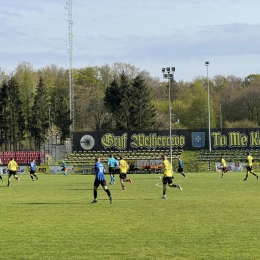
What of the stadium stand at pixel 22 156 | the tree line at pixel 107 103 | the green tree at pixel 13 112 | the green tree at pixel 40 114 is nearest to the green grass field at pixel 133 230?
the stadium stand at pixel 22 156

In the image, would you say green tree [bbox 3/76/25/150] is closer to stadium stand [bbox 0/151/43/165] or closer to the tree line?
the tree line

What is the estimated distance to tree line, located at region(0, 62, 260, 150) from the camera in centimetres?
8894

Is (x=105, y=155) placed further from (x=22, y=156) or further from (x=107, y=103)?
(x=107, y=103)

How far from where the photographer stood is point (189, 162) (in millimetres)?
63812

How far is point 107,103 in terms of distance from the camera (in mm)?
92875

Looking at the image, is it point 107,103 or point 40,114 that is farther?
point 107,103

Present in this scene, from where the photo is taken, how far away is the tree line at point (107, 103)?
88.9 meters

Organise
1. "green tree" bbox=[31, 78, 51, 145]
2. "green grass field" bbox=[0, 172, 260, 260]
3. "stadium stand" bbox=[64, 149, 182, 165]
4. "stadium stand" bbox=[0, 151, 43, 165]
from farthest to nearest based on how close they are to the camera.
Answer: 1. "green tree" bbox=[31, 78, 51, 145]
2. "stadium stand" bbox=[0, 151, 43, 165]
3. "stadium stand" bbox=[64, 149, 182, 165]
4. "green grass field" bbox=[0, 172, 260, 260]

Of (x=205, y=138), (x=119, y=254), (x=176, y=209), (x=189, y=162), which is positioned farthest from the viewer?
(x=205, y=138)

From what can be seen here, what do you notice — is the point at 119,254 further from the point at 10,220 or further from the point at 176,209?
the point at 176,209

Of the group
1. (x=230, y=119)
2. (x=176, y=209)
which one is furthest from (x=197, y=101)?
(x=176, y=209)

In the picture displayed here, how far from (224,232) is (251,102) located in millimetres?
90597

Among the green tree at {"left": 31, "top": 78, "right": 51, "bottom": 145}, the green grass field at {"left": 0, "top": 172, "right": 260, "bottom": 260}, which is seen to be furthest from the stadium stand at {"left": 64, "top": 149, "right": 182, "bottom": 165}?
the green grass field at {"left": 0, "top": 172, "right": 260, "bottom": 260}

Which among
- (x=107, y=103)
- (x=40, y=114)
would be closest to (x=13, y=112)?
(x=40, y=114)
